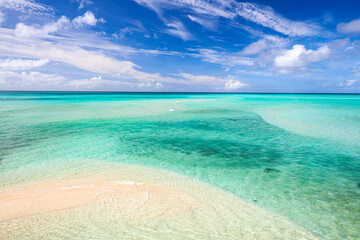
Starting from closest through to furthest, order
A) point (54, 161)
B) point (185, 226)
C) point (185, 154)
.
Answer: point (185, 226) < point (54, 161) < point (185, 154)

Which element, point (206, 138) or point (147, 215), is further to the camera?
point (206, 138)

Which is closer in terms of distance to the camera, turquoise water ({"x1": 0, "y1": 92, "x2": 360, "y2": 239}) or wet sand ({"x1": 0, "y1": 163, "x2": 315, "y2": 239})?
wet sand ({"x1": 0, "y1": 163, "x2": 315, "y2": 239})

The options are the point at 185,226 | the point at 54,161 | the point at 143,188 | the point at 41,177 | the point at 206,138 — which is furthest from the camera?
the point at 206,138

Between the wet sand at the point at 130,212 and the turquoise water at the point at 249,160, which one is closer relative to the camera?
the wet sand at the point at 130,212

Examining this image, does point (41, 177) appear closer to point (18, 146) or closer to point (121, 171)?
point (121, 171)

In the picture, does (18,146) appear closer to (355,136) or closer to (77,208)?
(77,208)

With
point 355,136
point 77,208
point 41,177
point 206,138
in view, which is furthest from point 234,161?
point 355,136

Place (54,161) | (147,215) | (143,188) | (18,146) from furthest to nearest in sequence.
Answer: (18,146) → (54,161) → (143,188) → (147,215)

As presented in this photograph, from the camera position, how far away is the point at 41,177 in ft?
20.4

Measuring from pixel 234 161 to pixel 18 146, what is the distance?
1038cm

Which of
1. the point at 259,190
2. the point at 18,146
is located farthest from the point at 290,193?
the point at 18,146

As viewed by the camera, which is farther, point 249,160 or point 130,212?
point 249,160

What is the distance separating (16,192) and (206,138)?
9054mm

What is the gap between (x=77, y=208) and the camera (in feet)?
14.8
